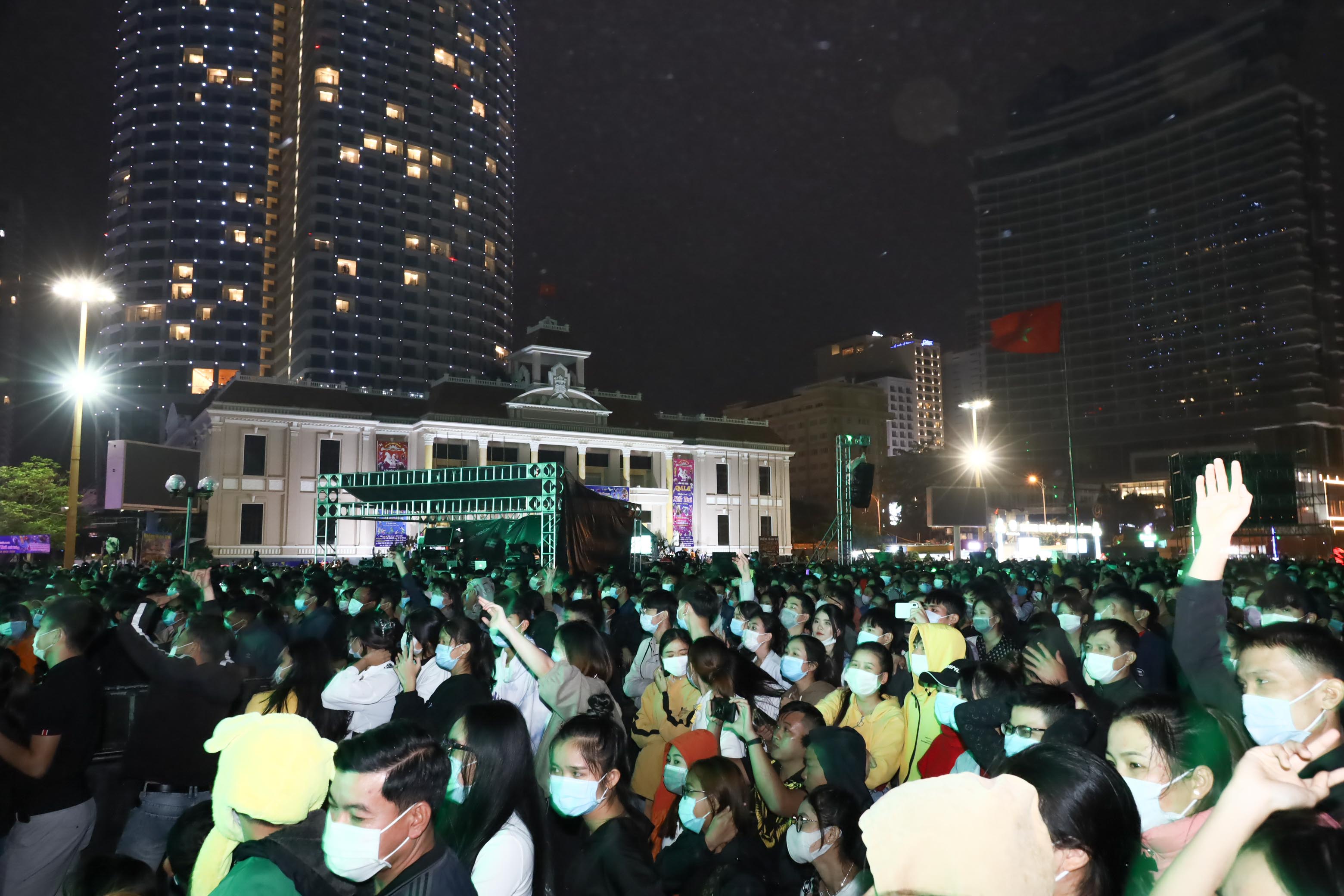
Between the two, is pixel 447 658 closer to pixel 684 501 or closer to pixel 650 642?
pixel 650 642

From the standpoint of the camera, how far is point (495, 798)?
3.04 metres

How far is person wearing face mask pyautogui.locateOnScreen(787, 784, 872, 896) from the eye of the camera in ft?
11.2

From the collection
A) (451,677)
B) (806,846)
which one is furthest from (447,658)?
(806,846)

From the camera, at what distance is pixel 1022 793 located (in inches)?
62.4

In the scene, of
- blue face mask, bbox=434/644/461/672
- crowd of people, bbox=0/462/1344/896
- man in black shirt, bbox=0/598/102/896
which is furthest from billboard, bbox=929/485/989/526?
man in black shirt, bbox=0/598/102/896

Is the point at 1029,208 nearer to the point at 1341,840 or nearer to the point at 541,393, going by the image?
the point at 541,393

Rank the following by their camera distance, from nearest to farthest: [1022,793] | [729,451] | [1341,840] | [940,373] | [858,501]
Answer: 1. [1022,793]
2. [1341,840]
3. [858,501]
4. [729,451]
5. [940,373]

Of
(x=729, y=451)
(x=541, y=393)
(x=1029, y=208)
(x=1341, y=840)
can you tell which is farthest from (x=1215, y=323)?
(x=1341, y=840)

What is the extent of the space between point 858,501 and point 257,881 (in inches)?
1074

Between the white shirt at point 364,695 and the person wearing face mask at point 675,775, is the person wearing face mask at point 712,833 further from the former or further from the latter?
the white shirt at point 364,695

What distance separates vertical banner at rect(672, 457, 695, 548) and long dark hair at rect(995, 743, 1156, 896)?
55.7 m

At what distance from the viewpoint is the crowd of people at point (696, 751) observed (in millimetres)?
1855

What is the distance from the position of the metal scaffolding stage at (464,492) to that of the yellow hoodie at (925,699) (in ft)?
51.8

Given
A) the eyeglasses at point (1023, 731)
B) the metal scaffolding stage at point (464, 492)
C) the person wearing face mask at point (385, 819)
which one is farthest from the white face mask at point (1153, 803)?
the metal scaffolding stage at point (464, 492)
